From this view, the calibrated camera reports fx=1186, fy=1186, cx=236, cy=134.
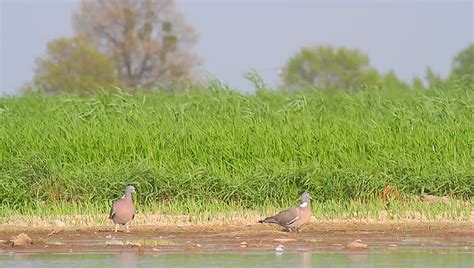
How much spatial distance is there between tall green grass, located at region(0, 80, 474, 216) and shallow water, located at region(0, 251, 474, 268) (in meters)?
2.32

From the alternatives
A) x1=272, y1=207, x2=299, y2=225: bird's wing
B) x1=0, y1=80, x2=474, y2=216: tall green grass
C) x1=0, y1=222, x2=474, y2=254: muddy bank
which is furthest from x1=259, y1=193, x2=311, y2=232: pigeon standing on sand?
x1=0, y1=80, x2=474, y2=216: tall green grass

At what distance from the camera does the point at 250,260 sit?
8.72 m

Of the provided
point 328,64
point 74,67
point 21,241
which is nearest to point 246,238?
point 21,241

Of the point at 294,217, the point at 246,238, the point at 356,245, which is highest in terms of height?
the point at 294,217

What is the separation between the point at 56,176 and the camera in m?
11.6

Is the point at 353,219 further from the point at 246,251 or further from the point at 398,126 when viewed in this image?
the point at 398,126

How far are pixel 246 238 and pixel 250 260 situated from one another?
1.15m

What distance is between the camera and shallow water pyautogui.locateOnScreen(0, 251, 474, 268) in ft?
27.9

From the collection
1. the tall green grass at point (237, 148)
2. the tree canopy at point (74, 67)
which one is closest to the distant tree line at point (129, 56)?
the tree canopy at point (74, 67)

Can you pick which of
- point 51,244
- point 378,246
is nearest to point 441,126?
point 378,246

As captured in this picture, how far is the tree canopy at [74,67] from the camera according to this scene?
4075cm

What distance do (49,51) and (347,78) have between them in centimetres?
1171

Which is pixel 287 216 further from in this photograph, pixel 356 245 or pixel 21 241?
pixel 21 241

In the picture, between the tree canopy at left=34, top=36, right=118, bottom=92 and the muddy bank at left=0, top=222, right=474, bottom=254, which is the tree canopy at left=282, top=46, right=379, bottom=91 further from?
the muddy bank at left=0, top=222, right=474, bottom=254
